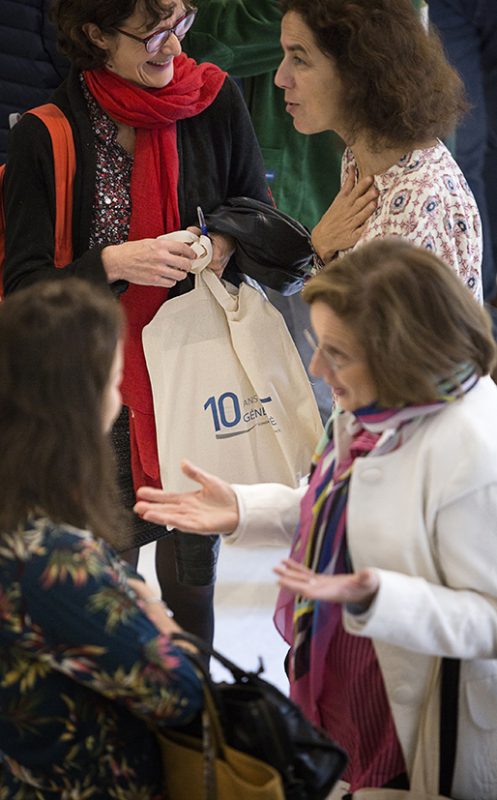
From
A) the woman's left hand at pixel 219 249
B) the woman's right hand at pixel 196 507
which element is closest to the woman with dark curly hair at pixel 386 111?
the woman's left hand at pixel 219 249

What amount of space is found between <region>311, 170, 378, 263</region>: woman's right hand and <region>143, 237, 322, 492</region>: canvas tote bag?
254mm

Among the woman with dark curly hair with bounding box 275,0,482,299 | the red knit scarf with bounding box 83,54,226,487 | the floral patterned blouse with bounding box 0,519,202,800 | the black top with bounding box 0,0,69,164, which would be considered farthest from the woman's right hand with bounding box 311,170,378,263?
the black top with bounding box 0,0,69,164

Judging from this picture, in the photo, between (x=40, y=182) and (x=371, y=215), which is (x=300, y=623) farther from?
(x=40, y=182)

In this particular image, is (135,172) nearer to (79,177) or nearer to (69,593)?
(79,177)

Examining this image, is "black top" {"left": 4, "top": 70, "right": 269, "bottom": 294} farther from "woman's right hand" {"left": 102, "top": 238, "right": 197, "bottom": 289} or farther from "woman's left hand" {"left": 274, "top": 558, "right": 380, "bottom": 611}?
"woman's left hand" {"left": 274, "top": 558, "right": 380, "bottom": 611}

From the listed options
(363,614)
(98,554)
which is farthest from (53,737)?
(363,614)

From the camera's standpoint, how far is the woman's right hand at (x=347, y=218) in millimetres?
2221

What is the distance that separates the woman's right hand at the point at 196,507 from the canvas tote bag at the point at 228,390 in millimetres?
615

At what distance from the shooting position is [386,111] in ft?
7.06

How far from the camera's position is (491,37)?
344 cm

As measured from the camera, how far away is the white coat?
60.9 inches

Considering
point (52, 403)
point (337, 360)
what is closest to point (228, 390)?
point (337, 360)

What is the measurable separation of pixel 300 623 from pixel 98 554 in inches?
19.4

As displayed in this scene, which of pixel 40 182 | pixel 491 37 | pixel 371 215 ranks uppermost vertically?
pixel 491 37
